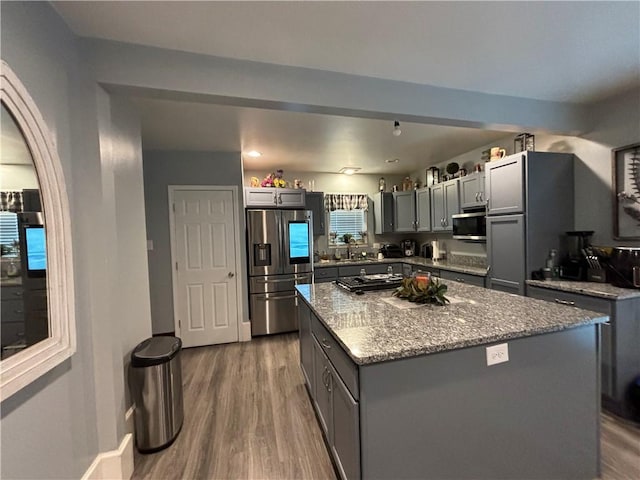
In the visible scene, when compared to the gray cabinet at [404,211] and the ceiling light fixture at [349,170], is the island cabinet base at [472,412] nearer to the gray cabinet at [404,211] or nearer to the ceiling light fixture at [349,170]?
the gray cabinet at [404,211]

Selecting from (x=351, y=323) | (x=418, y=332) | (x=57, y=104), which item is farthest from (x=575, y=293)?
(x=57, y=104)

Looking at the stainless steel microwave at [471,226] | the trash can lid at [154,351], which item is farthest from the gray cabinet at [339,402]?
the stainless steel microwave at [471,226]

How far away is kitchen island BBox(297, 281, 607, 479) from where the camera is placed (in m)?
1.21

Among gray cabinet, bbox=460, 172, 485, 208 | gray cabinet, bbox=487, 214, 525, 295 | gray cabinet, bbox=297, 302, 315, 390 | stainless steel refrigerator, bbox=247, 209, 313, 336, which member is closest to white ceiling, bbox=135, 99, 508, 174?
gray cabinet, bbox=460, 172, 485, 208

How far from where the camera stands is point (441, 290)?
1.83 m

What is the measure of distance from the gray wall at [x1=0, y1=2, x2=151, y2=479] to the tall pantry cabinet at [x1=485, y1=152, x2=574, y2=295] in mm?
3369

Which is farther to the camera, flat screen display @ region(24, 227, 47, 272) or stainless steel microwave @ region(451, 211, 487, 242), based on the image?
stainless steel microwave @ region(451, 211, 487, 242)

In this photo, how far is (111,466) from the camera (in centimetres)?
157

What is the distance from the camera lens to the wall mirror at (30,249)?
103 centimetres

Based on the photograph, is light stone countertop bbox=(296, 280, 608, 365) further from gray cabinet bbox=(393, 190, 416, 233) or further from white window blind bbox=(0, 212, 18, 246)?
gray cabinet bbox=(393, 190, 416, 233)

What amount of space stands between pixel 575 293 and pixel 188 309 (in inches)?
160

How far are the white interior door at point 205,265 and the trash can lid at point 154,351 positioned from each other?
1.58m

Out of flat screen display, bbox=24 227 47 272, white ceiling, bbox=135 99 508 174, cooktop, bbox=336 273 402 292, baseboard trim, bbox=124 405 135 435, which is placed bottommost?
baseboard trim, bbox=124 405 135 435

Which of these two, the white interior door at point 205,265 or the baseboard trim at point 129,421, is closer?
the baseboard trim at point 129,421
